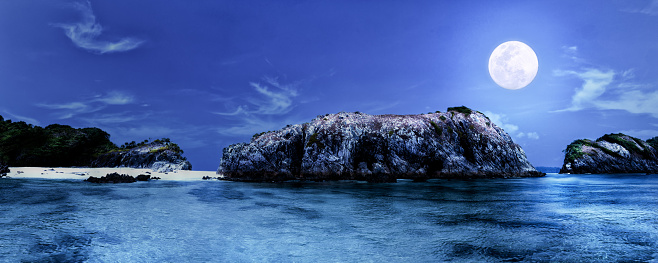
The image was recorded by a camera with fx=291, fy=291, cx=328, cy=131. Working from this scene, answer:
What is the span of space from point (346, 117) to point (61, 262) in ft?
172

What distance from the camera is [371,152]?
2080 inches

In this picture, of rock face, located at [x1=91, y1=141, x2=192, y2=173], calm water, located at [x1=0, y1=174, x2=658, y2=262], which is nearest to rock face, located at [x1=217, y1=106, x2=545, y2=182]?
rock face, located at [x1=91, y1=141, x2=192, y2=173]

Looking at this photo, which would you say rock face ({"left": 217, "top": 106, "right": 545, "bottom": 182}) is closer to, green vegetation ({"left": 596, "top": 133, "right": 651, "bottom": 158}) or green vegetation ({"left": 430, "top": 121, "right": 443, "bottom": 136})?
green vegetation ({"left": 430, "top": 121, "right": 443, "bottom": 136})

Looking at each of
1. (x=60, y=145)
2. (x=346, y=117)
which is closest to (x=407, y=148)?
(x=346, y=117)

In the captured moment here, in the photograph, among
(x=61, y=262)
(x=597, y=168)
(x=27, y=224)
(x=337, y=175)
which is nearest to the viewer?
(x=61, y=262)

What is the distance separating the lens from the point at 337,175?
160 feet

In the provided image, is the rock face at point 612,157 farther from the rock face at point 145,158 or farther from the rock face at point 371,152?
the rock face at point 145,158

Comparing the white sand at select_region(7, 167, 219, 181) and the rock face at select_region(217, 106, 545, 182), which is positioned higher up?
the rock face at select_region(217, 106, 545, 182)

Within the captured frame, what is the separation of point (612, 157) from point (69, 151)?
13753cm

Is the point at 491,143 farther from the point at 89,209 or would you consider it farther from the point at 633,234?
the point at 89,209

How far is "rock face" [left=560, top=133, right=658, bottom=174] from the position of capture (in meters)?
79.4

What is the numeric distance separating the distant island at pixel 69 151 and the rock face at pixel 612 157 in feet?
334

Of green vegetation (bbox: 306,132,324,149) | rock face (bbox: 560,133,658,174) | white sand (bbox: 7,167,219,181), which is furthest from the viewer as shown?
rock face (bbox: 560,133,658,174)

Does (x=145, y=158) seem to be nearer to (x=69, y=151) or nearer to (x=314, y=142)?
(x=69, y=151)
